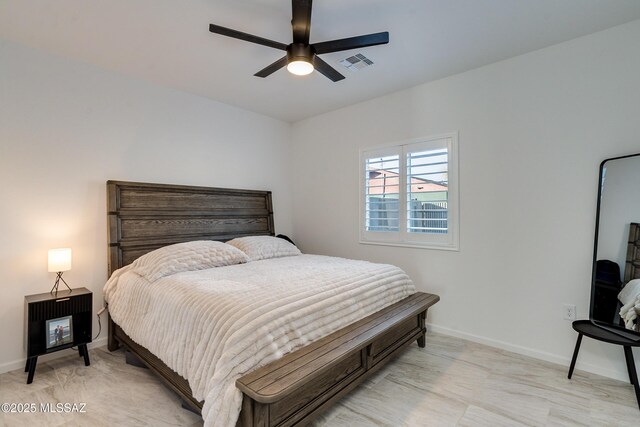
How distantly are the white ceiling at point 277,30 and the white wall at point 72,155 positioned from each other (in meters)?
0.24

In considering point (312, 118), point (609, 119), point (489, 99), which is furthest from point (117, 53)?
point (609, 119)

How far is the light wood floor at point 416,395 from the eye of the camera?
1889mm

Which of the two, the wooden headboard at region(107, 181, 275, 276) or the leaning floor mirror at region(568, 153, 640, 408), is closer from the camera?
the leaning floor mirror at region(568, 153, 640, 408)

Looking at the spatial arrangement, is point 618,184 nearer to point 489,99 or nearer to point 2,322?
point 489,99

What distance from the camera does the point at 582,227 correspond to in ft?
8.18

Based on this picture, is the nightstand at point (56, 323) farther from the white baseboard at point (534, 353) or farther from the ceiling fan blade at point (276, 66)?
the white baseboard at point (534, 353)

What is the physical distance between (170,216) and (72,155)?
3.31ft

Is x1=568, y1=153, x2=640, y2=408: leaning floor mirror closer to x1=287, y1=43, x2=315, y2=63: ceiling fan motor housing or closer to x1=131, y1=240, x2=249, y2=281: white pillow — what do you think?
x1=287, y1=43, x2=315, y2=63: ceiling fan motor housing

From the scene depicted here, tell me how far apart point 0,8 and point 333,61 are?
97.1 inches

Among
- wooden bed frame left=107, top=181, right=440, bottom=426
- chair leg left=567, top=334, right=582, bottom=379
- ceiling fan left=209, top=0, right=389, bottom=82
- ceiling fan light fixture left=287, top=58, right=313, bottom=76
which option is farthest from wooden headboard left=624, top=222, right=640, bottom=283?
ceiling fan light fixture left=287, top=58, right=313, bottom=76

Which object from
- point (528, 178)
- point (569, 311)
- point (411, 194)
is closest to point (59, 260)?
point (411, 194)

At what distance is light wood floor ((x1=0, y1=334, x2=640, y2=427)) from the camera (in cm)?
189

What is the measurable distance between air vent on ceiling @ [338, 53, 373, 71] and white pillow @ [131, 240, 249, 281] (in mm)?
2134

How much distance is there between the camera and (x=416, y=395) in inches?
84.1
